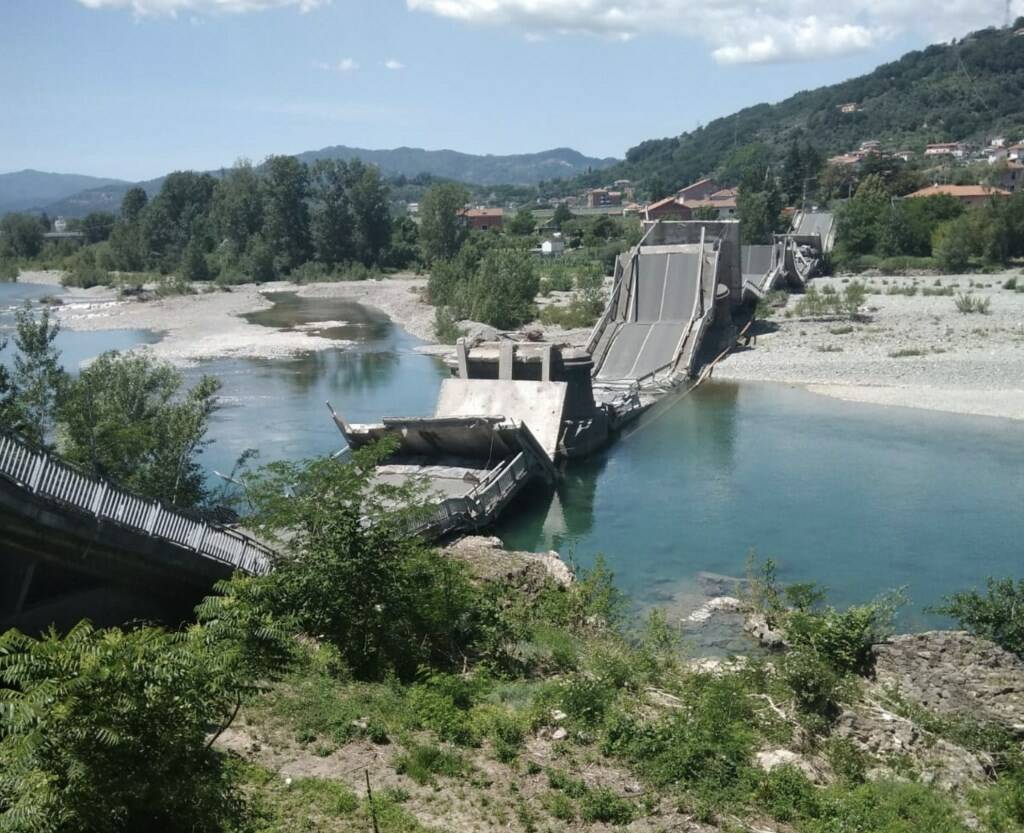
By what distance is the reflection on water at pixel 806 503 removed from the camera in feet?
69.8

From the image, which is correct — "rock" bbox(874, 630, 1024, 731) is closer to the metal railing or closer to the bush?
the bush

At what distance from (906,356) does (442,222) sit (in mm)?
61084

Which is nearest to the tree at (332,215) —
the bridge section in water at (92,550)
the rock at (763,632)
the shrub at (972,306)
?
the shrub at (972,306)

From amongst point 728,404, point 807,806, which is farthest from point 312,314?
point 807,806

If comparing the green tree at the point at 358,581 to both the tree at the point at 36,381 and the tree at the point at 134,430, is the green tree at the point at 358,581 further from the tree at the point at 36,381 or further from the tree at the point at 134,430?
the tree at the point at 36,381

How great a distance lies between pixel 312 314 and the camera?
73.9 m

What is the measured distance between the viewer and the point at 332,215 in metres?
102

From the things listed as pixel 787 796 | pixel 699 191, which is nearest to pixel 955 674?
pixel 787 796

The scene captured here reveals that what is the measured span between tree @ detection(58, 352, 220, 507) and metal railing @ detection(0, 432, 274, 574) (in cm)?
397

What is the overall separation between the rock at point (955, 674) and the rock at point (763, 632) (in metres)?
1.66

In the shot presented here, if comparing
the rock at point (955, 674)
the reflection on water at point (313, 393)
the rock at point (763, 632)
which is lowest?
the reflection on water at point (313, 393)

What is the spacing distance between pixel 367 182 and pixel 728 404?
234ft

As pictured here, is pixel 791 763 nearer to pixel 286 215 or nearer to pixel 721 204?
pixel 286 215

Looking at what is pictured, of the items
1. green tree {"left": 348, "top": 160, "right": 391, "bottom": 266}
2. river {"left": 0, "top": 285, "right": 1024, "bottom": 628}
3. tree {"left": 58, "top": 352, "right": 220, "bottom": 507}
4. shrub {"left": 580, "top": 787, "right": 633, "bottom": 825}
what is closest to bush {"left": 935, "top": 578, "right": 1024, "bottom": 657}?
river {"left": 0, "top": 285, "right": 1024, "bottom": 628}
